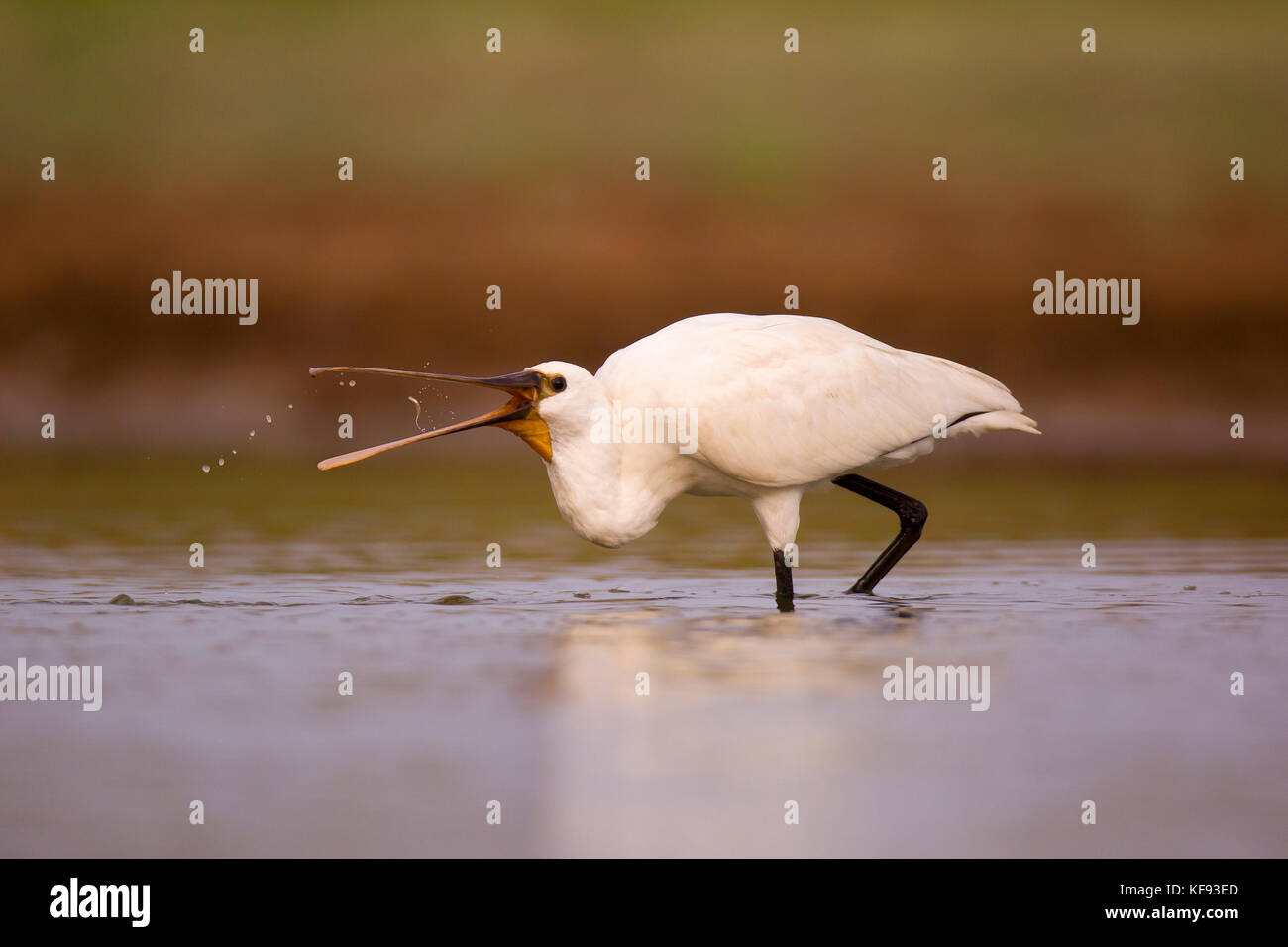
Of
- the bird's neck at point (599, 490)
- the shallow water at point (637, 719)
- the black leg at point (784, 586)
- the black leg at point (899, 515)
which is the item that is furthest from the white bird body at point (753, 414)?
the shallow water at point (637, 719)

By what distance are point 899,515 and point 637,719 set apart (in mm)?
3748

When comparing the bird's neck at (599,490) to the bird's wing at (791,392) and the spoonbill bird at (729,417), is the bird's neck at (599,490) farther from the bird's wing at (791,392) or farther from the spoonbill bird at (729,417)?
the bird's wing at (791,392)

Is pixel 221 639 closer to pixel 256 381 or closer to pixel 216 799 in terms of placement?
pixel 216 799

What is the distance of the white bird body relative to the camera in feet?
28.7

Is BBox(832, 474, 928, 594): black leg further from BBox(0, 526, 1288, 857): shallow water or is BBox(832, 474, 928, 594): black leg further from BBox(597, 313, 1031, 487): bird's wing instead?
BBox(597, 313, 1031, 487): bird's wing

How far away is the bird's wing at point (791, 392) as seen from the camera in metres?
8.81

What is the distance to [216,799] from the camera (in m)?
5.53

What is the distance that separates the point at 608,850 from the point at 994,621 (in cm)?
403

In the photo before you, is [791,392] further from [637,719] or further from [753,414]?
[637,719]

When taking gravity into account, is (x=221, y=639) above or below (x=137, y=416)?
below

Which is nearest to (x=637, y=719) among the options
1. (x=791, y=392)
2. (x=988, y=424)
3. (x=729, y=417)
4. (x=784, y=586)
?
(x=729, y=417)

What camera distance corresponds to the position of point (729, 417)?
8.78 metres

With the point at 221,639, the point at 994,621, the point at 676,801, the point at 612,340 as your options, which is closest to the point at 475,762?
the point at 676,801
